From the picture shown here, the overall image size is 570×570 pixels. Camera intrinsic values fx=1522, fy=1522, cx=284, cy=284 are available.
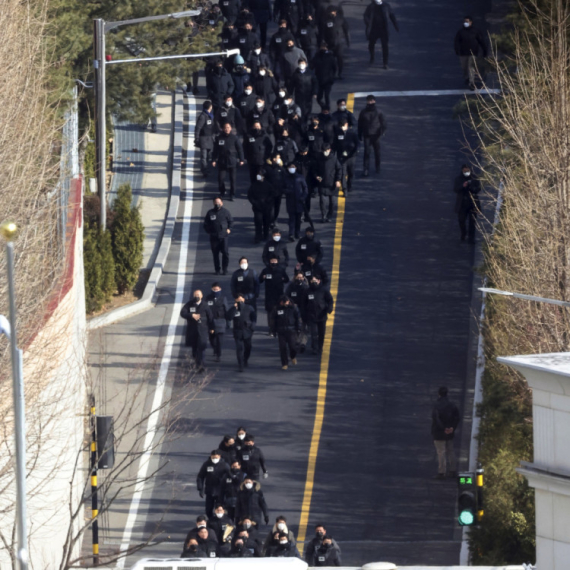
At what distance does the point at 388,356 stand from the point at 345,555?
6.03 meters

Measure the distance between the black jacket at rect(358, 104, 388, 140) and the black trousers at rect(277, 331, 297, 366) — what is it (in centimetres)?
743

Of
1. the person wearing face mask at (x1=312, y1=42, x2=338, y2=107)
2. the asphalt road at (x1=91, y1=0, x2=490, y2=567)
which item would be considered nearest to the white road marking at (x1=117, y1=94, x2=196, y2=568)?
the asphalt road at (x1=91, y1=0, x2=490, y2=567)

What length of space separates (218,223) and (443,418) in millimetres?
7367

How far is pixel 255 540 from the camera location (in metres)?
21.5

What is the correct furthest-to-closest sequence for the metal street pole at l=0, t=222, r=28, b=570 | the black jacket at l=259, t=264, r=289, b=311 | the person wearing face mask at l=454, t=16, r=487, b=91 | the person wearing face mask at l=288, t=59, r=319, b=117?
the person wearing face mask at l=454, t=16, r=487, b=91 < the person wearing face mask at l=288, t=59, r=319, b=117 < the black jacket at l=259, t=264, r=289, b=311 < the metal street pole at l=0, t=222, r=28, b=570

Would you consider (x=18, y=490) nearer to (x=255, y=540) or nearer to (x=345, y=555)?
(x=255, y=540)

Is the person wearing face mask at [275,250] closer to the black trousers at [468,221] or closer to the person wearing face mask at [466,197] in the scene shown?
the person wearing face mask at [466,197]

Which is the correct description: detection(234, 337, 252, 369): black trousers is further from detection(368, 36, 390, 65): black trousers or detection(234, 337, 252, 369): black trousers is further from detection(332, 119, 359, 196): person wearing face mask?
detection(368, 36, 390, 65): black trousers

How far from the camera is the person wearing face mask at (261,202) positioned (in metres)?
30.8

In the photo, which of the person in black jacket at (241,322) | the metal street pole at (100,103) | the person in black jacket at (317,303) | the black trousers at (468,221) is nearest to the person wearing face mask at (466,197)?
the black trousers at (468,221)

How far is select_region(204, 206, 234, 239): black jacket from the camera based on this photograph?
29719 mm

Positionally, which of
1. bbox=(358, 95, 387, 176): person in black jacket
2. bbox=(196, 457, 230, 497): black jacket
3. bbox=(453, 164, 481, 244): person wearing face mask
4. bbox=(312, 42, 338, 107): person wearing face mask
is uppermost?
bbox=(312, 42, 338, 107): person wearing face mask

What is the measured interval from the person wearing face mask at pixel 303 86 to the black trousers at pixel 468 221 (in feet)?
18.1

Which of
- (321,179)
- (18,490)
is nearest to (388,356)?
(321,179)
